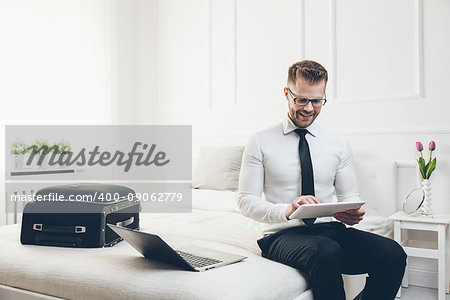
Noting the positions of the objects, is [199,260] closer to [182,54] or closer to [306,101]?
[306,101]

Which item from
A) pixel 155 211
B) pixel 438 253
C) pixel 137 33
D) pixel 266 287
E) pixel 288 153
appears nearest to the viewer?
pixel 266 287

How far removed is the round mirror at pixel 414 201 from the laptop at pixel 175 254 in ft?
5.22

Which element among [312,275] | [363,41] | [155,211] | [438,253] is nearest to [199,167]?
[155,211]

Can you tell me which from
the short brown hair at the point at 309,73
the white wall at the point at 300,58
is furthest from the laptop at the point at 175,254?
the white wall at the point at 300,58

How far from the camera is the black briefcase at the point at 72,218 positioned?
5.15ft

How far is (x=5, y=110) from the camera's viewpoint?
329 cm

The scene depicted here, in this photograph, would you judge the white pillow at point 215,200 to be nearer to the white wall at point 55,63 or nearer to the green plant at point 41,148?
the green plant at point 41,148

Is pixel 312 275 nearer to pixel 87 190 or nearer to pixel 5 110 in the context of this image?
pixel 87 190

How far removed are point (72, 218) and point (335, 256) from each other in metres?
0.98

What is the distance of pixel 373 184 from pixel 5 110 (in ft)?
9.50

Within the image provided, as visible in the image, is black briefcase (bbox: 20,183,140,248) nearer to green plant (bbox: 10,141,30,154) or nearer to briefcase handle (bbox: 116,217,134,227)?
briefcase handle (bbox: 116,217,134,227)

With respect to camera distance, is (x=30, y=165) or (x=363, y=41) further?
(x=30, y=165)

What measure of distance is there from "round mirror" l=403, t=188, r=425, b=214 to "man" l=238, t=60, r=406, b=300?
1006 millimetres

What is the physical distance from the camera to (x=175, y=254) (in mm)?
1235
